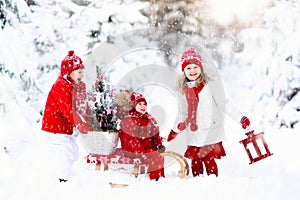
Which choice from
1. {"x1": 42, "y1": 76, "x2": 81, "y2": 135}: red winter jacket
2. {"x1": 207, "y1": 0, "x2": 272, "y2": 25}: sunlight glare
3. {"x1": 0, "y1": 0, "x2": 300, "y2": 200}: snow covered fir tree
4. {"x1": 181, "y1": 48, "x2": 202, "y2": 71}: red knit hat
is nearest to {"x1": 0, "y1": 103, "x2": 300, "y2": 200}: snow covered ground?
{"x1": 0, "y1": 0, "x2": 300, "y2": 200}: snow covered fir tree

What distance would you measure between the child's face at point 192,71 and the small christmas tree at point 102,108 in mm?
820

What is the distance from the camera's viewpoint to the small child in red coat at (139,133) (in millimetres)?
3693

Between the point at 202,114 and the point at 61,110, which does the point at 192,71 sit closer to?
the point at 202,114

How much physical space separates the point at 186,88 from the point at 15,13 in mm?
3591

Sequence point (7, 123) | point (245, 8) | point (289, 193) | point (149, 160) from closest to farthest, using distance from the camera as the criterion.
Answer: point (289, 193)
point (149, 160)
point (7, 123)
point (245, 8)

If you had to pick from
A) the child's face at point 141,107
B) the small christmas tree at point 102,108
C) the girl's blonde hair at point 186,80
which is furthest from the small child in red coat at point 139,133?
the girl's blonde hair at point 186,80

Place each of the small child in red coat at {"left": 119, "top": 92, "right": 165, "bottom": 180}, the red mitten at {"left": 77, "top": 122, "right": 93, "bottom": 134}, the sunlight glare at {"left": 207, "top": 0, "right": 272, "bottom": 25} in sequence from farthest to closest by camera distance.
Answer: the sunlight glare at {"left": 207, "top": 0, "right": 272, "bottom": 25}, the small child in red coat at {"left": 119, "top": 92, "right": 165, "bottom": 180}, the red mitten at {"left": 77, "top": 122, "right": 93, "bottom": 134}

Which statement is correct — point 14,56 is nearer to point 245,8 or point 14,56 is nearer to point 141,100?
point 141,100

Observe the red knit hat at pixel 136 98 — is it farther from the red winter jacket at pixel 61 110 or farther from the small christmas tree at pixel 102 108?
the red winter jacket at pixel 61 110

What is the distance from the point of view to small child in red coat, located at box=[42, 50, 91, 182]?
11.7ft

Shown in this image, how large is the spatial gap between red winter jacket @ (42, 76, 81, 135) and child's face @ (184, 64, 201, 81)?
111cm

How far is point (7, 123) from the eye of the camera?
4801mm

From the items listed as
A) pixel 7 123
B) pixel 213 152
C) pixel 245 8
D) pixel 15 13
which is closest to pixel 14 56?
pixel 15 13

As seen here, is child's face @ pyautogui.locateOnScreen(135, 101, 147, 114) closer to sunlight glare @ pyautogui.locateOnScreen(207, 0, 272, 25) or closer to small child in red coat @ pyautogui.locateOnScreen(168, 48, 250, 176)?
small child in red coat @ pyautogui.locateOnScreen(168, 48, 250, 176)
